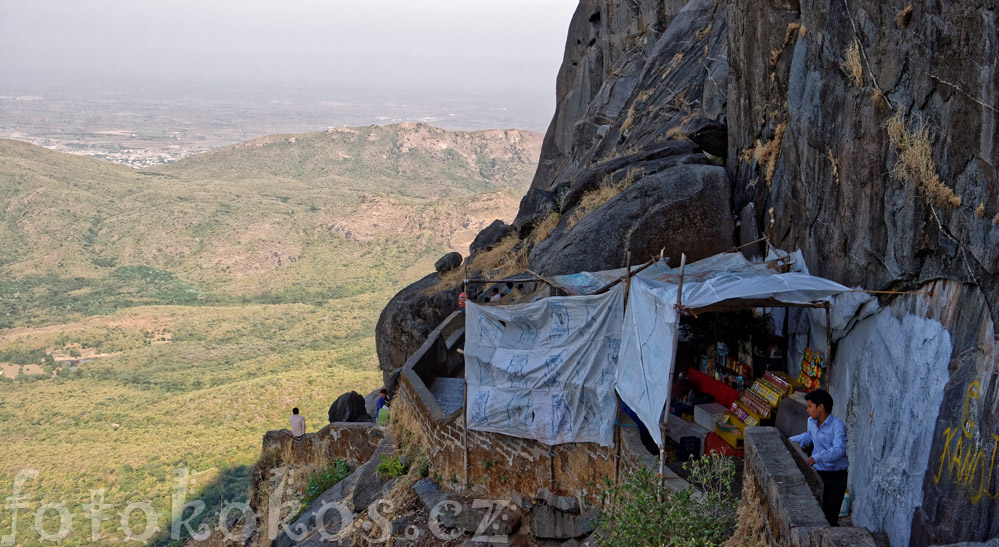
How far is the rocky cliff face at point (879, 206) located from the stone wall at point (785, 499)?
1.06 m

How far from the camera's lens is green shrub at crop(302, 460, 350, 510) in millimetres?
15211

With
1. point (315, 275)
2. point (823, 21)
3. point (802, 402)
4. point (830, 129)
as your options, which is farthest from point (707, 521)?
point (315, 275)

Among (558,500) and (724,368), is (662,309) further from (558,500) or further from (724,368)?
(558,500)

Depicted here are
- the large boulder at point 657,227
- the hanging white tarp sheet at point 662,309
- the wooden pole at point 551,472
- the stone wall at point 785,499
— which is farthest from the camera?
the large boulder at point 657,227

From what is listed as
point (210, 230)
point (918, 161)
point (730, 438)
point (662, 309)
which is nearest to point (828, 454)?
point (662, 309)

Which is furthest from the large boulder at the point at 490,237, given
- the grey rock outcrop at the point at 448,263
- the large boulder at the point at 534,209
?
the large boulder at the point at 534,209

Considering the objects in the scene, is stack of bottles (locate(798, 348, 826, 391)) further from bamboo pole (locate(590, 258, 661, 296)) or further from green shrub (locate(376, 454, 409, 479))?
green shrub (locate(376, 454, 409, 479))

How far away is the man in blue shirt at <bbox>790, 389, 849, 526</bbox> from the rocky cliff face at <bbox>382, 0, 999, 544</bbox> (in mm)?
566

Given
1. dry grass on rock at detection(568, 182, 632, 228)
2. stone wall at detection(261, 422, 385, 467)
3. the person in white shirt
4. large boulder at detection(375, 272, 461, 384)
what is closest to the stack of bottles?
dry grass on rock at detection(568, 182, 632, 228)

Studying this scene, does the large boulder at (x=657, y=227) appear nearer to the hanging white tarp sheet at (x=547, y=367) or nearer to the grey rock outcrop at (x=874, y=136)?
the grey rock outcrop at (x=874, y=136)

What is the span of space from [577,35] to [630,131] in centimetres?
1141

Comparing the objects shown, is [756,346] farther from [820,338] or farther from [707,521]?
[707,521]

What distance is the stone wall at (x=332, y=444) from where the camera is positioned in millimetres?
15352

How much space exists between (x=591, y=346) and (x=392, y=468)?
5.08m
